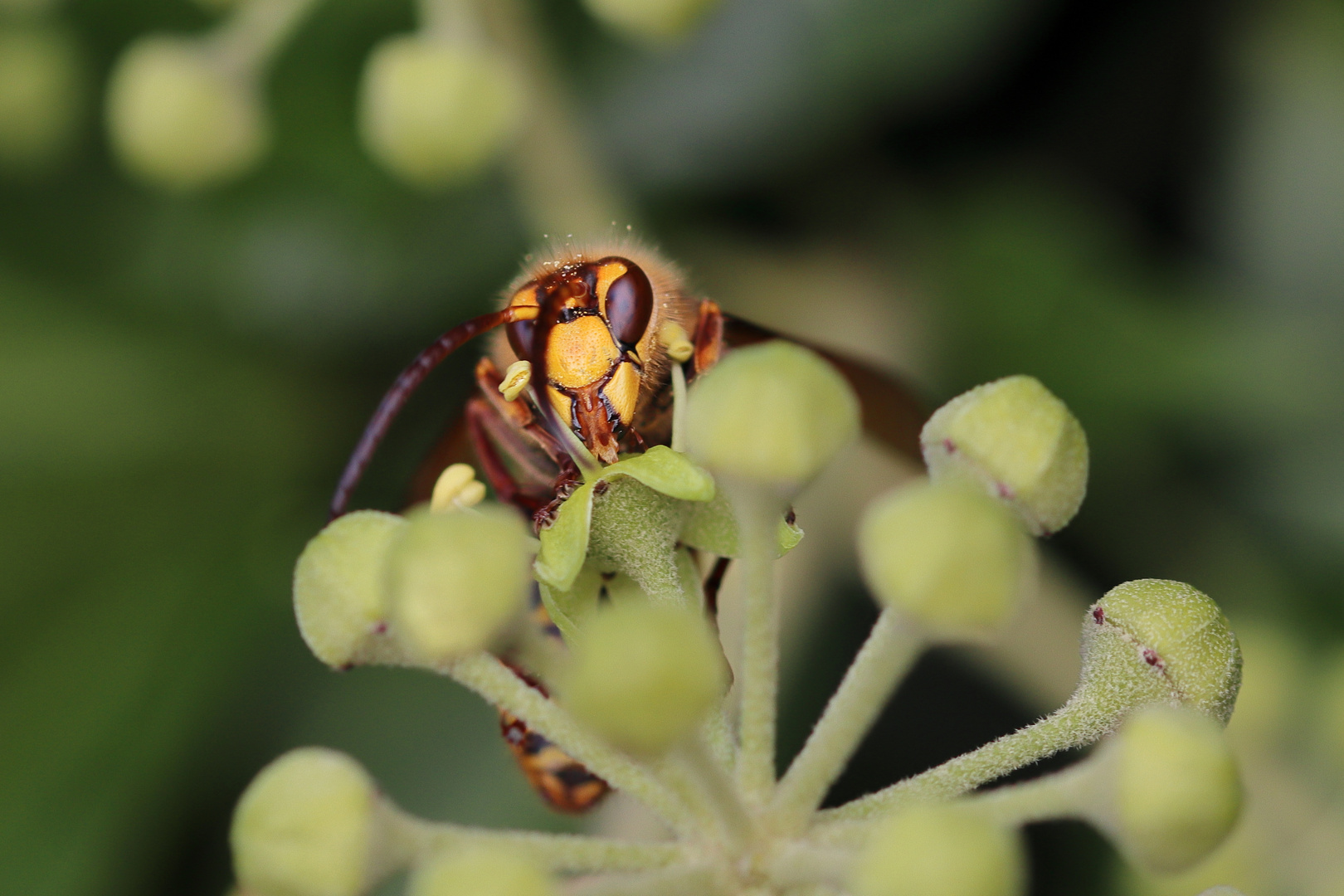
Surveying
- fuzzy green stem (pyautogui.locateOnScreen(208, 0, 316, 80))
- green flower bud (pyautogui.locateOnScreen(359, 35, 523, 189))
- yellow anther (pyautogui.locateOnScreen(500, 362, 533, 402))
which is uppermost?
fuzzy green stem (pyautogui.locateOnScreen(208, 0, 316, 80))

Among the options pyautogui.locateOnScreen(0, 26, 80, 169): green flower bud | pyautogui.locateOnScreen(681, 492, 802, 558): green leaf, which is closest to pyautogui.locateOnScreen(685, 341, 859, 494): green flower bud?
pyautogui.locateOnScreen(681, 492, 802, 558): green leaf

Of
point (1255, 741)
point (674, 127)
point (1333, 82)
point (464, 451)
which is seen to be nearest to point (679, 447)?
point (464, 451)

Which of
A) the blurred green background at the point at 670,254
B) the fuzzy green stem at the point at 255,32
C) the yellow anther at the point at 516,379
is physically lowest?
the blurred green background at the point at 670,254

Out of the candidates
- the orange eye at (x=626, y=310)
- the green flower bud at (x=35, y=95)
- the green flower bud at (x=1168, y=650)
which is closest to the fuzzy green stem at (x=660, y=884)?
the green flower bud at (x=1168, y=650)

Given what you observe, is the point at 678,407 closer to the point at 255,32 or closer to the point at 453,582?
the point at 453,582

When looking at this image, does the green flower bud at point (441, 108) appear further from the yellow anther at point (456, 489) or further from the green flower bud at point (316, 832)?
the green flower bud at point (316, 832)

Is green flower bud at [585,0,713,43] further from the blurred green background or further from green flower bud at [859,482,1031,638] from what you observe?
green flower bud at [859,482,1031,638]
